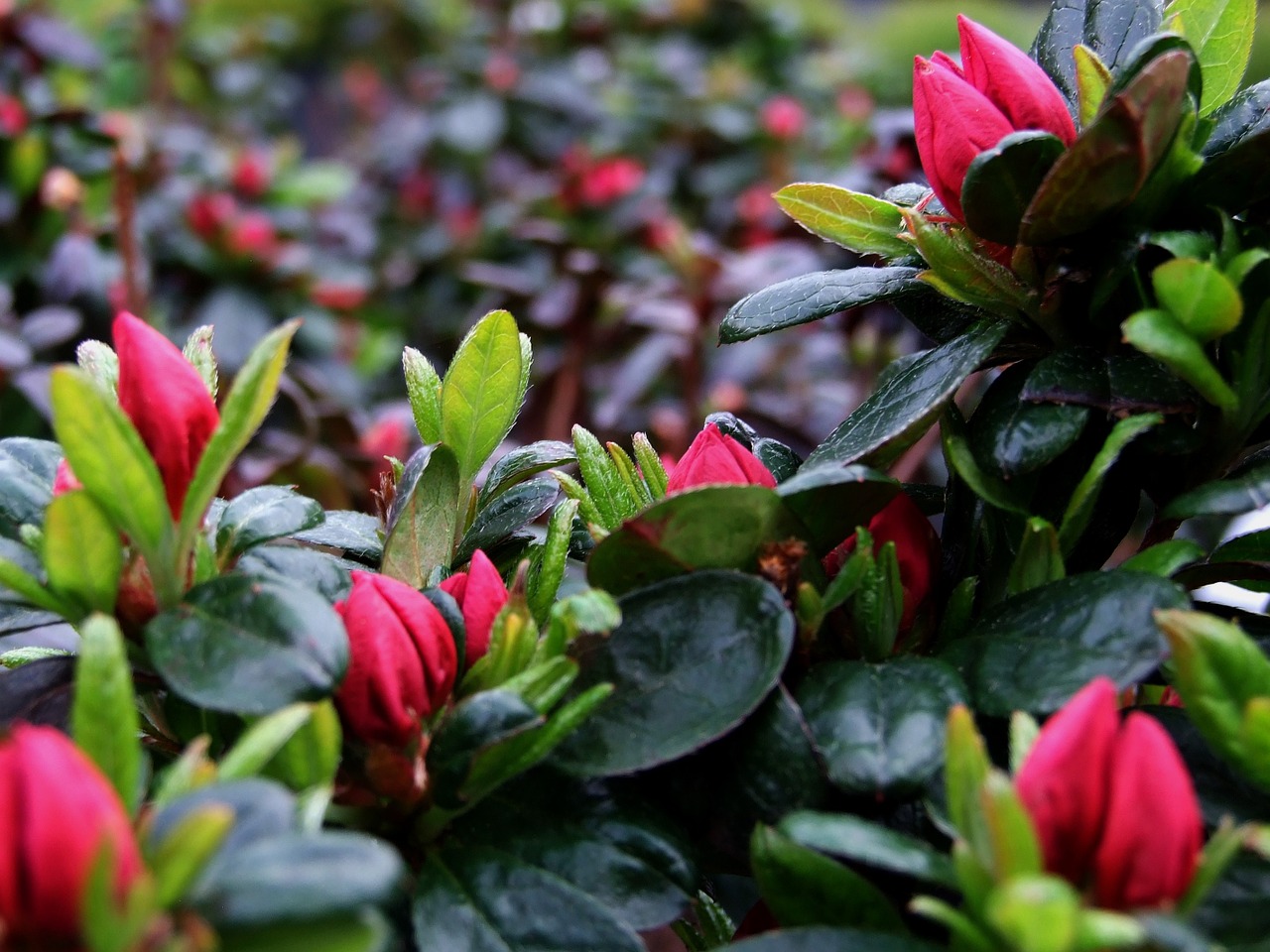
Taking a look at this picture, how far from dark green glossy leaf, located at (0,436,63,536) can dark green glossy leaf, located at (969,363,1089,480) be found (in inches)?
18.9

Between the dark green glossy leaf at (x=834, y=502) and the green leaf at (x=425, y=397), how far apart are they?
21cm

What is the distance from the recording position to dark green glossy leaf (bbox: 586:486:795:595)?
55 centimetres

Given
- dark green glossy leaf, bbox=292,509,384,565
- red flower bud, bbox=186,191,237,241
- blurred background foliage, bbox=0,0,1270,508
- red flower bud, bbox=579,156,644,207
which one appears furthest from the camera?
red flower bud, bbox=579,156,644,207

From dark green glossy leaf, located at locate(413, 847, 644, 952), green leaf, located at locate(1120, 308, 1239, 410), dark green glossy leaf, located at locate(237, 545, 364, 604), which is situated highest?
green leaf, located at locate(1120, 308, 1239, 410)

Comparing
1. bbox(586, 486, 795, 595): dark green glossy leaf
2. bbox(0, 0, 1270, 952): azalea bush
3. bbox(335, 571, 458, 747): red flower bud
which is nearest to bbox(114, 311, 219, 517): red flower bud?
bbox(0, 0, 1270, 952): azalea bush

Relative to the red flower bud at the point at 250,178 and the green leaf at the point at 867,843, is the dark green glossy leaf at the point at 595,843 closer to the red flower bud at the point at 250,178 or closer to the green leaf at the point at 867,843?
→ the green leaf at the point at 867,843

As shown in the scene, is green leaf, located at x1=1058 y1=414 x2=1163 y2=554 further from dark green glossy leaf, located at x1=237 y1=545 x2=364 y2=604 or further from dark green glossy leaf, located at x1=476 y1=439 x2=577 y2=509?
dark green glossy leaf, located at x1=237 y1=545 x2=364 y2=604

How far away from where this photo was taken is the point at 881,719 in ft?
1.66

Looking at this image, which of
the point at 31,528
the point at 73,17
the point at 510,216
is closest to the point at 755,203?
the point at 510,216

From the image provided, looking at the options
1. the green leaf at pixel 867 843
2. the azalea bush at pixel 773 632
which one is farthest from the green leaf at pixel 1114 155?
the green leaf at pixel 867 843

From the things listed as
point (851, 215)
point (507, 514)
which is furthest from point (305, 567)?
point (851, 215)

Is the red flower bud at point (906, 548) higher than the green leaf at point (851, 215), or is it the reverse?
the green leaf at point (851, 215)

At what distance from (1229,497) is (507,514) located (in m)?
0.39

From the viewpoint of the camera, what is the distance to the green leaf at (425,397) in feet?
2.17
